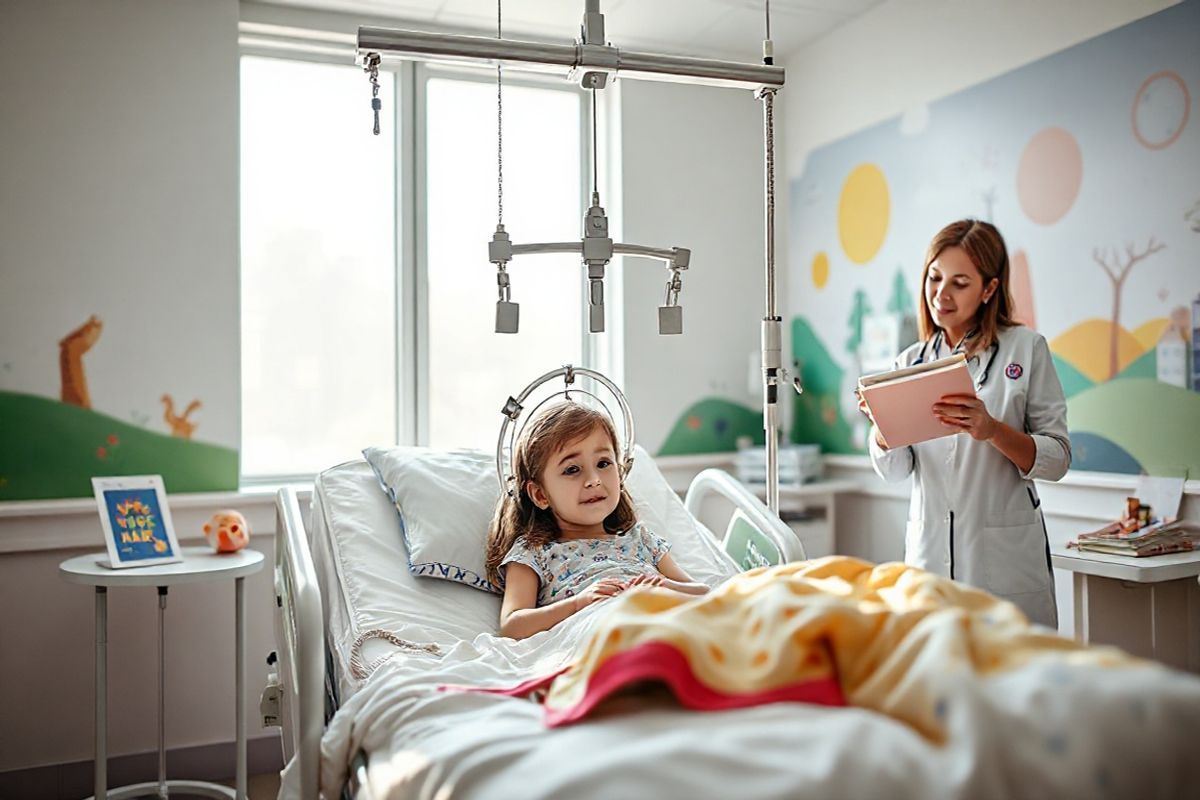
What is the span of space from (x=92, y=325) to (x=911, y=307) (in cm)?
225

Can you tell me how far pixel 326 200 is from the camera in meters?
2.99

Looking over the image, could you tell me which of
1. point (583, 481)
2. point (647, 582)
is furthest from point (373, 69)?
point (647, 582)

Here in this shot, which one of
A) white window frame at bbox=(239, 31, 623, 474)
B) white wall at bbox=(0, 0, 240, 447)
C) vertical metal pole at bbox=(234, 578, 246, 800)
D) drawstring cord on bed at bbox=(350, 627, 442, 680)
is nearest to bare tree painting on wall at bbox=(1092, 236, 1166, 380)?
drawstring cord on bed at bbox=(350, 627, 442, 680)

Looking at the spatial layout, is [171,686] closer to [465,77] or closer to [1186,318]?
[465,77]

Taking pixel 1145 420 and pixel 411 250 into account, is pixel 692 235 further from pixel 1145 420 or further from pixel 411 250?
pixel 1145 420

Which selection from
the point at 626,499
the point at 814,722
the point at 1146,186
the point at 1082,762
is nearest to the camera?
the point at 1082,762

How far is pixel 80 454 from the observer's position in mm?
2537

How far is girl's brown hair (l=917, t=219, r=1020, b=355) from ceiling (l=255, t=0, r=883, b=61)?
4.27 feet

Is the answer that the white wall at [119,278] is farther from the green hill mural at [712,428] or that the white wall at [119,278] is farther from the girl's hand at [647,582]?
the girl's hand at [647,582]

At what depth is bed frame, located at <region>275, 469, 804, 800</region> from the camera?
48.8 inches

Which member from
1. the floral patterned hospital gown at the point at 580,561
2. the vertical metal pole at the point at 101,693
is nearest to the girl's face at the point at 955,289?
the floral patterned hospital gown at the point at 580,561

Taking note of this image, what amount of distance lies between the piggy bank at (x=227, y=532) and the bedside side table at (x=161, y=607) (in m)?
0.02

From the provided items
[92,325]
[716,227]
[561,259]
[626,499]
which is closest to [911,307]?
[716,227]

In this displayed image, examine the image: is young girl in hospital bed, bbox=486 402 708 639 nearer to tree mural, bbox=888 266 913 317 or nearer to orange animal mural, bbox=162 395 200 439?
orange animal mural, bbox=162 395 200 439
